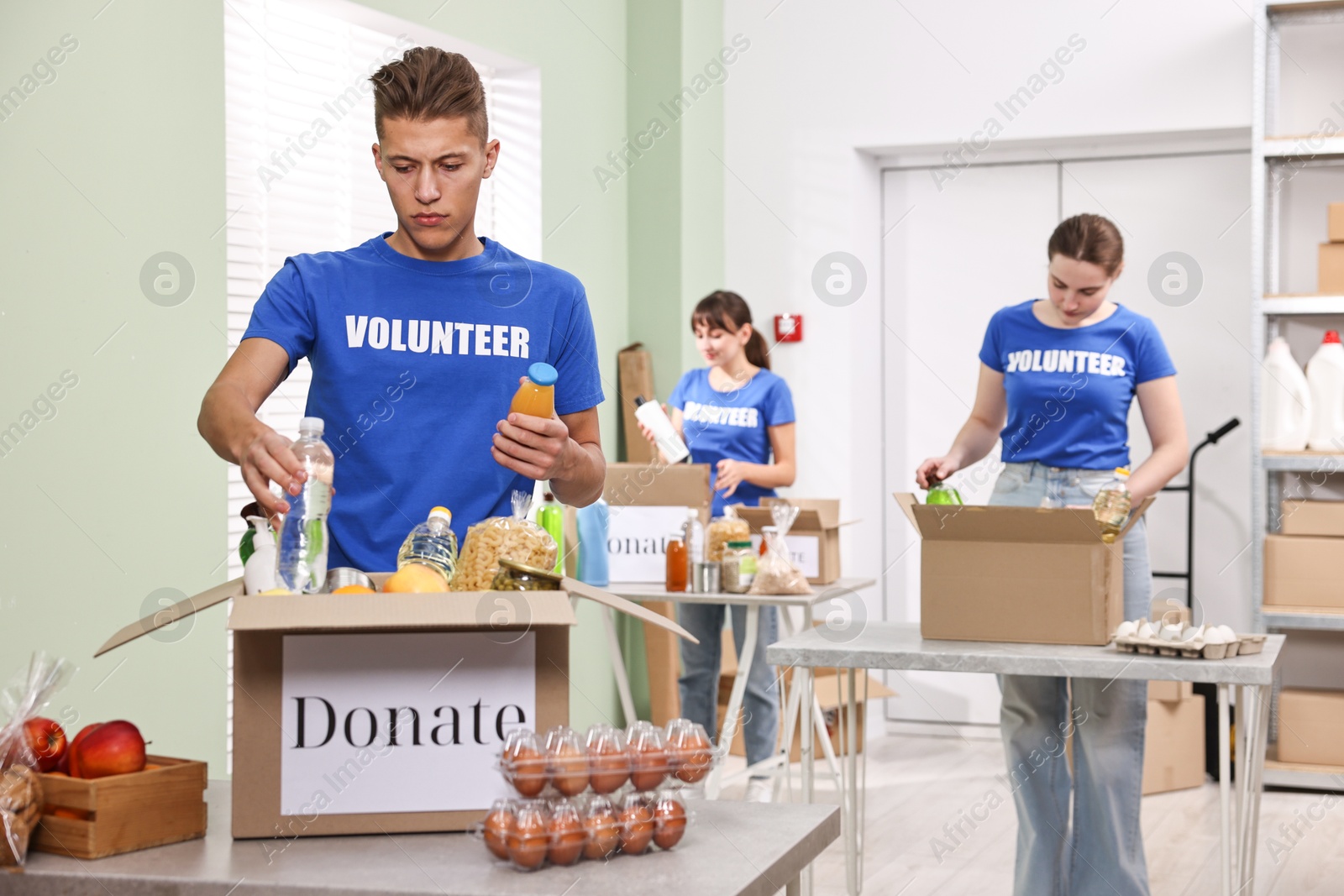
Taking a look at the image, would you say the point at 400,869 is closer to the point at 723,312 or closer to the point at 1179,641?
the point at 1179,641

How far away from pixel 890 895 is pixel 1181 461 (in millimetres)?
1263

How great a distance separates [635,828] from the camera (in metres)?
1.22

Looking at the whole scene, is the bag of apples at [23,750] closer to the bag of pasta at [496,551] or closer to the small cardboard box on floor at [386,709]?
the small cardboard box on floor at [386,709]

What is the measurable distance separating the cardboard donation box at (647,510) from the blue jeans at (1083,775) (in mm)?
1316

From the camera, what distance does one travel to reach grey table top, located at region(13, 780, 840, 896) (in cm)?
113

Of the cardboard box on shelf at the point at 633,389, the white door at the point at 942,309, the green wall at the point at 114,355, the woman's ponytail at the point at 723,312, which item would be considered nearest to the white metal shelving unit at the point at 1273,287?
the white door at the point at 942,309

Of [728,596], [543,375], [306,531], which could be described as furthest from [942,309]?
[306,531]

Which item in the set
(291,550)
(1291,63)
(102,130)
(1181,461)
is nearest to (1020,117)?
(1291,63)

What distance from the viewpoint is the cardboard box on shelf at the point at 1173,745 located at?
4.36m

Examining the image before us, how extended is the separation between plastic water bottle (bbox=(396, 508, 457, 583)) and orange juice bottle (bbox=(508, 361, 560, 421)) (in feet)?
0.47

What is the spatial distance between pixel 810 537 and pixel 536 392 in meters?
2.71

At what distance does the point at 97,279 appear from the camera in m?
2.76

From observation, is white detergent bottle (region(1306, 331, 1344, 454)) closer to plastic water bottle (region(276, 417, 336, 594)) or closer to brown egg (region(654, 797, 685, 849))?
brown egg (region(654, 797, 685, 849))

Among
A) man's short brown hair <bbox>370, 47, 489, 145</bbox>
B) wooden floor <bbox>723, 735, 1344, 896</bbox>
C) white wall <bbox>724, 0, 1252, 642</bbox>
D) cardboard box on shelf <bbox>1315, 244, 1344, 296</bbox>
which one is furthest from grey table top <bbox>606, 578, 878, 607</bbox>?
man's short brown hair <bbox>370, 47, 489, 145</bbox>
